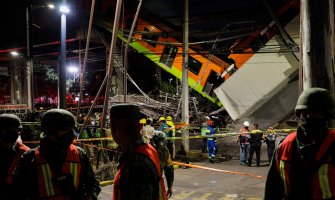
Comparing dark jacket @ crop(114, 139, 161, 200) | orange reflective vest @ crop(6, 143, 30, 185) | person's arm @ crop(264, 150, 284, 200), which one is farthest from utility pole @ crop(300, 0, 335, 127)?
orange reflective vest @ crop(6, 143, 30, 185)

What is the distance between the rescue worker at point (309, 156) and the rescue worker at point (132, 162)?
3.10ft

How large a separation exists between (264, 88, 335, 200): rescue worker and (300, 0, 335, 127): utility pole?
111cm

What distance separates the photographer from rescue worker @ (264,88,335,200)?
92.4 inches

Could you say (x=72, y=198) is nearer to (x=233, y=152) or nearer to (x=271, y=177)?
(x=271, y=177)

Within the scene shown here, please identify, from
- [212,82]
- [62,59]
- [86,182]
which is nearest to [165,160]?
[86,182]

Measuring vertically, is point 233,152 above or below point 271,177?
below

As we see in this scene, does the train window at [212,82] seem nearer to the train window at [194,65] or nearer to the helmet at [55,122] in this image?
the train window at [194,65]

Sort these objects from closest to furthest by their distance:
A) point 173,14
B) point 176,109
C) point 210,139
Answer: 1. point 210,139
2. point 173,14
3. point 176,109

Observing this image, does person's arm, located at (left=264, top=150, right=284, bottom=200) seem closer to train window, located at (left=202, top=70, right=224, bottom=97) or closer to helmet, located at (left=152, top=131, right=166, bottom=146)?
helmet, located at (left=152, top=131, right=166, bottom=146)

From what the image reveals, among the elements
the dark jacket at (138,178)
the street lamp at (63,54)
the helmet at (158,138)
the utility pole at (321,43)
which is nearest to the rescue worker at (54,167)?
the dark jacket at (138,178)

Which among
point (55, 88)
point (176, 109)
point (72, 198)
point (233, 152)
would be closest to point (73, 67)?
point (55, 88)

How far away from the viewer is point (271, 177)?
2635 mm

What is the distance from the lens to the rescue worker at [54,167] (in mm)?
3002

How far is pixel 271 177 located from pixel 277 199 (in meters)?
0.17
